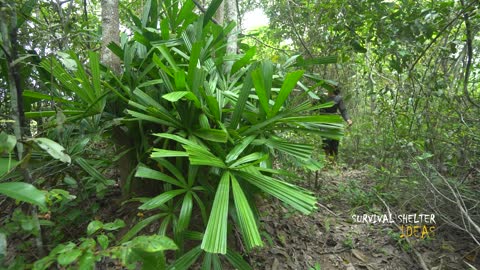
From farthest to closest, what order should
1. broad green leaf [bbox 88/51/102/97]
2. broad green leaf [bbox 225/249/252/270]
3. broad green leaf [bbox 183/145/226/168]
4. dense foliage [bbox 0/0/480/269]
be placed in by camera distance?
broad green leaf [bbox 88/51/102/97] < broad green leaf [bbox 225/249/252/270] < broad green leaf [bbox 183/145/226/168] < dense foliage [bbox 0/0/480/269]

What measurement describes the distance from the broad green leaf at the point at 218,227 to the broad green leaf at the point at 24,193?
1.88 feet

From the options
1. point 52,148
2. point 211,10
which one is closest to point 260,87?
point 211,10

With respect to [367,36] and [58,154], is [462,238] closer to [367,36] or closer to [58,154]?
[367,36]

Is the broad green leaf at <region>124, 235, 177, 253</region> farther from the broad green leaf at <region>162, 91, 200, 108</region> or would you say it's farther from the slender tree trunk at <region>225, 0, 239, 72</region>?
the slender tree trunk at <region>225, 0, 239, 72</region>

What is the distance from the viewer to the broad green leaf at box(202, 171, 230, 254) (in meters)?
1.12

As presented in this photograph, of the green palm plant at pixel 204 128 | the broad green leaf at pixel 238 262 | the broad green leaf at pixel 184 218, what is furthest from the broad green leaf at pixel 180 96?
the broad green leaf at pixel 238 262

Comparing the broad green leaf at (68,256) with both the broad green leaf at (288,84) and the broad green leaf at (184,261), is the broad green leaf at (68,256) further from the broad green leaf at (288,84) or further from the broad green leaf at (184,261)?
the broad green leaf at (288,84)

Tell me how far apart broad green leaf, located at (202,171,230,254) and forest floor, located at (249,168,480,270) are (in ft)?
2.24

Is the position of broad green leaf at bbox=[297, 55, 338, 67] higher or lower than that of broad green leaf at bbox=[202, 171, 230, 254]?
higher

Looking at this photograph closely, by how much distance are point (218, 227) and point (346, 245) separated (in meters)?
1.31

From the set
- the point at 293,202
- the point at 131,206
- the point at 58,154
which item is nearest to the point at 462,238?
the point at 293,202

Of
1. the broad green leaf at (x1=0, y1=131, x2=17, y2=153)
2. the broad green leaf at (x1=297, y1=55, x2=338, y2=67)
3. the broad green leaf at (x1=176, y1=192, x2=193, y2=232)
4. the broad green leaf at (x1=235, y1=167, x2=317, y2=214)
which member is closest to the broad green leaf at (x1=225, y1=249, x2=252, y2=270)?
the broad green leaf at (x1=176, y1=192, x2=193, y2=232)

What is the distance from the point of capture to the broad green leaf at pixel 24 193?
0.79m

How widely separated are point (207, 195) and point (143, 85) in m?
0.73
